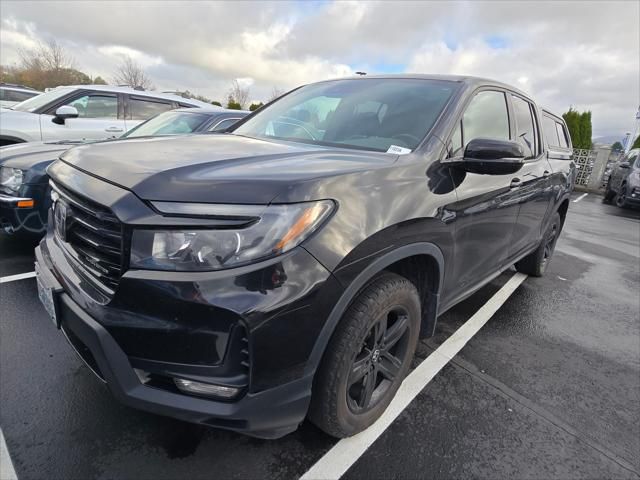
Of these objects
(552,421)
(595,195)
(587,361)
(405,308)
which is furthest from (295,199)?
(595,195)

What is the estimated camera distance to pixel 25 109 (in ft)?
19.0

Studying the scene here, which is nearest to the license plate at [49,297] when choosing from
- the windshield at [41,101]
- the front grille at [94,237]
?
the front grille at [94,237]

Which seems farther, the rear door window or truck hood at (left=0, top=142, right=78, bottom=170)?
the rear door window

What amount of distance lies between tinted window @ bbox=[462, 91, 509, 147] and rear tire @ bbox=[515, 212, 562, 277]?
194cm

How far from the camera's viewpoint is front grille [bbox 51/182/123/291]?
143cm

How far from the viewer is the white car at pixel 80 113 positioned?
5465mm

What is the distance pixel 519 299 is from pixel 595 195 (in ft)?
54.1

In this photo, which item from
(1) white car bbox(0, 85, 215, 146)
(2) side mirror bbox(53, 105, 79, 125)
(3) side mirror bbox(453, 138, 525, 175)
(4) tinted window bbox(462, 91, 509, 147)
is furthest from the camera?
(1) white car bbox(0, 85, 215, 146)

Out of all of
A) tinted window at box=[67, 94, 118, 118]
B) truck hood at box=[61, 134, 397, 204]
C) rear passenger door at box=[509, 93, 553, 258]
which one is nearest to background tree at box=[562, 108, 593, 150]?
rear passenger door at box=[509, 93, 553, 258]

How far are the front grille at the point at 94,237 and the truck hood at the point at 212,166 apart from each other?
0.45ft

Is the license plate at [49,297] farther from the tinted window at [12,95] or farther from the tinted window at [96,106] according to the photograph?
the tinted window at [12,95]

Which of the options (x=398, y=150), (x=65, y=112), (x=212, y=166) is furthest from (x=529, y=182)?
(x=65, y=112)

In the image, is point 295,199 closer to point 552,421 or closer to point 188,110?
point 552,421

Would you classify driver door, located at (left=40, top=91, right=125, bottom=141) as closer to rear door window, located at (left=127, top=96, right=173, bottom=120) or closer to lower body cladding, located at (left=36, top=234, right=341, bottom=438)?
rear door window, located at (left=127, top=96, right=173, bottom=120)
